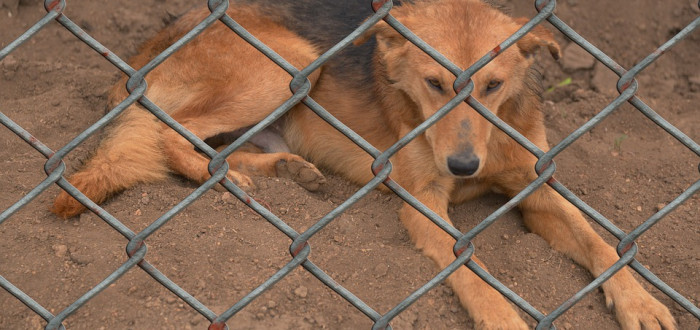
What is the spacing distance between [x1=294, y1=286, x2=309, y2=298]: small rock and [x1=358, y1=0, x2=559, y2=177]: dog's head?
0.79m

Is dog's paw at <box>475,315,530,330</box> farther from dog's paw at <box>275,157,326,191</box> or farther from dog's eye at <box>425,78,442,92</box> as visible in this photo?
dog's paw at <box>275,157,326,191</box>

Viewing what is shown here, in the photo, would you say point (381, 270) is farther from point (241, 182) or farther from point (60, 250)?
point (60, 250)

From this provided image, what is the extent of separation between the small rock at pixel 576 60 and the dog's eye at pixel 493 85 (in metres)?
2.00

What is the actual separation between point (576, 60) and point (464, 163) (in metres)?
2.45

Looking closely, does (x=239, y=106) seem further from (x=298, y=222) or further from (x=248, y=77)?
(x=298, y=222)

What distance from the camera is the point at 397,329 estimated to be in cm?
285

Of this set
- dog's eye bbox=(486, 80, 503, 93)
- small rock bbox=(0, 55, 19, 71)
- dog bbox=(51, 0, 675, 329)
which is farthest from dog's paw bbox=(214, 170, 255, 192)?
small rock bbox=(0, 55, 19, 71)

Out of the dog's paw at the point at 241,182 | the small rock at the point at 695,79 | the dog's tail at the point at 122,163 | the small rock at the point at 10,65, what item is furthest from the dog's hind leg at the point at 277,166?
the small rock at the point at 695,79

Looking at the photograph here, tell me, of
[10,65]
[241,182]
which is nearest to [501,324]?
[241,182]

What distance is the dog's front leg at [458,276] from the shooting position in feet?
10.0

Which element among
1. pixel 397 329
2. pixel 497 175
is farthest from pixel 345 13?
pixel 397 329

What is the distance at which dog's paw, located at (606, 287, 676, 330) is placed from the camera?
3072 millimetres

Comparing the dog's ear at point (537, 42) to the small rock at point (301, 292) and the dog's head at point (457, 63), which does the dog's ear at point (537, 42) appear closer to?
the dog's head at point (457, 63)

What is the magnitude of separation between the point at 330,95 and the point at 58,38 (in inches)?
79.6
